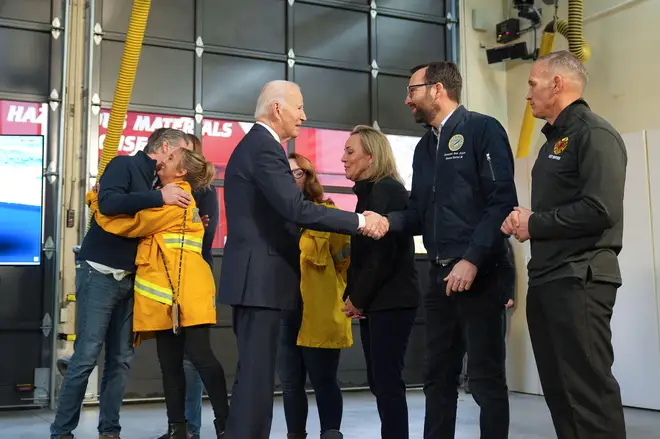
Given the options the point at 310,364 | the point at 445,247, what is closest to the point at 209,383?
the point at 310,364

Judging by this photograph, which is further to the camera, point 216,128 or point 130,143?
point 216,128

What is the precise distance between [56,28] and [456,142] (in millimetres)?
4160

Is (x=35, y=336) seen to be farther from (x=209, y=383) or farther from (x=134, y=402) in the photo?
(x=209, y=383)

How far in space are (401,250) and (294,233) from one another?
63 centimetres

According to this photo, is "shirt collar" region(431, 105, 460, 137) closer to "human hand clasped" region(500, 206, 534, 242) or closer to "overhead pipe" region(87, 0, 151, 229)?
"human hand clasped" region(500, 206, 534, 242)

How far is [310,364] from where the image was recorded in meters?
3.54

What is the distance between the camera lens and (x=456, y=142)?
2.92 meters

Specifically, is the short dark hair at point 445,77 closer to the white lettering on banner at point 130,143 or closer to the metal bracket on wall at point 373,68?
the white lettering on banner at point 130,143

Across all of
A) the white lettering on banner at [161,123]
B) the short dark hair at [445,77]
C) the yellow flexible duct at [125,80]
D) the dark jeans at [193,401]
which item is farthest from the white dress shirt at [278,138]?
the white lettering on banner at [161,123]

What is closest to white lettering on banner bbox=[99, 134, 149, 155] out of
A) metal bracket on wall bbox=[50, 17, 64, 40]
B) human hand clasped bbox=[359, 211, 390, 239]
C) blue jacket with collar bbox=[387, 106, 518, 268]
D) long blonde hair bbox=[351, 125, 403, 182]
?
metal bracket on wall bbox=[50, 17, 64, 40]

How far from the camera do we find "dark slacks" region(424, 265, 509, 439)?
2732 mm

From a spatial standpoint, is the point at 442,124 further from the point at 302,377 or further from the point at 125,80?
the point at 125,80

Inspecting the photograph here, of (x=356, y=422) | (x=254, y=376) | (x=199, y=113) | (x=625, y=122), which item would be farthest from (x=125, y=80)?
(x=625, y=122)

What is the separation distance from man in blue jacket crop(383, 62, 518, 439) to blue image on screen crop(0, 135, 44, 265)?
359 cm
